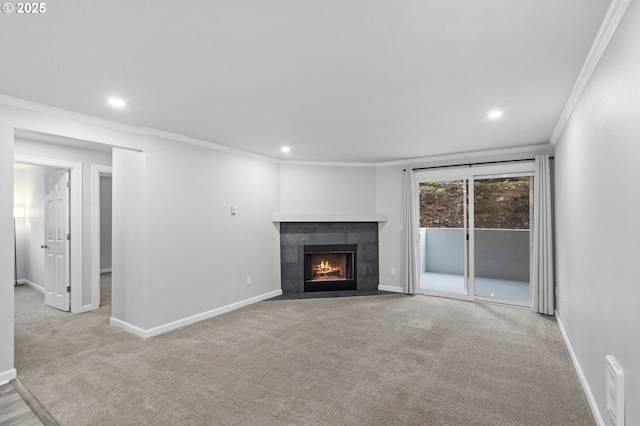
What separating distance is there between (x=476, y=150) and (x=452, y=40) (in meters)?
3.48

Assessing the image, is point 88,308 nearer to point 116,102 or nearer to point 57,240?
point 57,240

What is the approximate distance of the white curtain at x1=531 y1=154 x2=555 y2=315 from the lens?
4434 millimetres

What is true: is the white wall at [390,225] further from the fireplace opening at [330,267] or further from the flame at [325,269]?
the flame at [325,269]

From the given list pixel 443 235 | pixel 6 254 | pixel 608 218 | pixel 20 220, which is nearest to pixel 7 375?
pixel 6 254

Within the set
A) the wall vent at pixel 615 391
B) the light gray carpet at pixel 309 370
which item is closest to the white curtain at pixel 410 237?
the light gray carpet at pixel 309 370

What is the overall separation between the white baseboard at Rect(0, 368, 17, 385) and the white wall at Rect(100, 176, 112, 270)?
599 centimetres

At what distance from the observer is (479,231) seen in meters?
5.19

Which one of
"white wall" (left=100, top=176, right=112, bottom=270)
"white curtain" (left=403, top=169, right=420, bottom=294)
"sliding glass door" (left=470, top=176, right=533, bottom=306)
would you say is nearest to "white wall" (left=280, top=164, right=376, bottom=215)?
"white curtain" (left=403, top=169, right=420, bottom=294)

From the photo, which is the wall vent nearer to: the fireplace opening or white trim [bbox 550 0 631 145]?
white trim [bbox 550 0 631 145]

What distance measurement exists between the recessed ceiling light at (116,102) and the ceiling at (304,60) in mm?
93

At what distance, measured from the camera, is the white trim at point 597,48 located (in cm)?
159

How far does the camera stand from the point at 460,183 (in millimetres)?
5367

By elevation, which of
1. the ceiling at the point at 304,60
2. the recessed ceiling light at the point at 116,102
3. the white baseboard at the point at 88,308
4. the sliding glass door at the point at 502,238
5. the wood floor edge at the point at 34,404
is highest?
the ceiling at the point at 304,60

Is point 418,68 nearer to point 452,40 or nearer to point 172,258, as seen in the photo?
point 452,40
